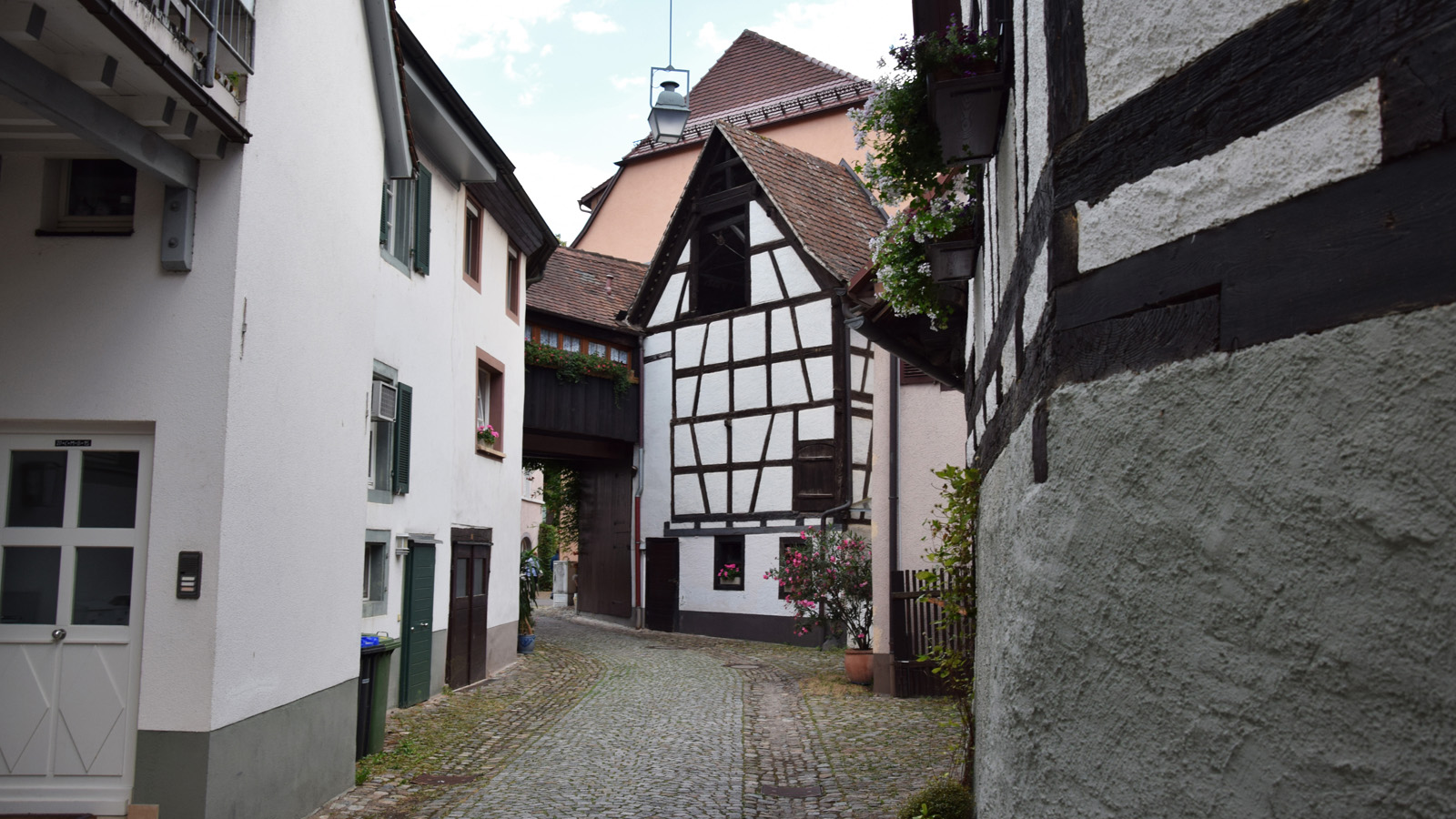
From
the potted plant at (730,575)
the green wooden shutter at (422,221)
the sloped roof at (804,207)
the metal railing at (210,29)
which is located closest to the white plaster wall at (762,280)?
the sloped roof at (804,207)

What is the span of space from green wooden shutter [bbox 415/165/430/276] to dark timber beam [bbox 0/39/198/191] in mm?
5942

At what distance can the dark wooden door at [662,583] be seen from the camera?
21.4 meters

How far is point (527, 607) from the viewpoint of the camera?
17.7 m

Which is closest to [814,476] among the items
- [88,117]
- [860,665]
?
[860,665]

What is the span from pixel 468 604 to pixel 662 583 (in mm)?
8563

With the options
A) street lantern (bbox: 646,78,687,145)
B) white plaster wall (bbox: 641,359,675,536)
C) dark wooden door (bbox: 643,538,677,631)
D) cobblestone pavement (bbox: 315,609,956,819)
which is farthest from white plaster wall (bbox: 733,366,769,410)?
street lantern (bbox: 646,78,687,145)

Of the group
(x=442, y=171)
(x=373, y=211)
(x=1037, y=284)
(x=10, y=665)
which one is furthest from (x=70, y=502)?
(x=442, y=171)

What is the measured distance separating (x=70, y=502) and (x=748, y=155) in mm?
15896

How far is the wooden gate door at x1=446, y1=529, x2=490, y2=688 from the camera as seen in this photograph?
12.7 meters

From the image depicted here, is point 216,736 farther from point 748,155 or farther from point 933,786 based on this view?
point 748,155

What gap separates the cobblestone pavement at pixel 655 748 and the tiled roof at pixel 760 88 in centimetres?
1570

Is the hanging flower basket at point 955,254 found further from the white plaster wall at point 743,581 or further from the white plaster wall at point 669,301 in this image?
the white plaster wall at point 669,301

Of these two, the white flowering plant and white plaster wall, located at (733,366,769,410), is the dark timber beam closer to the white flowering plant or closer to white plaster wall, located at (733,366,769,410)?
the white flowering plant

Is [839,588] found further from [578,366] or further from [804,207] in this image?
[804,207]
